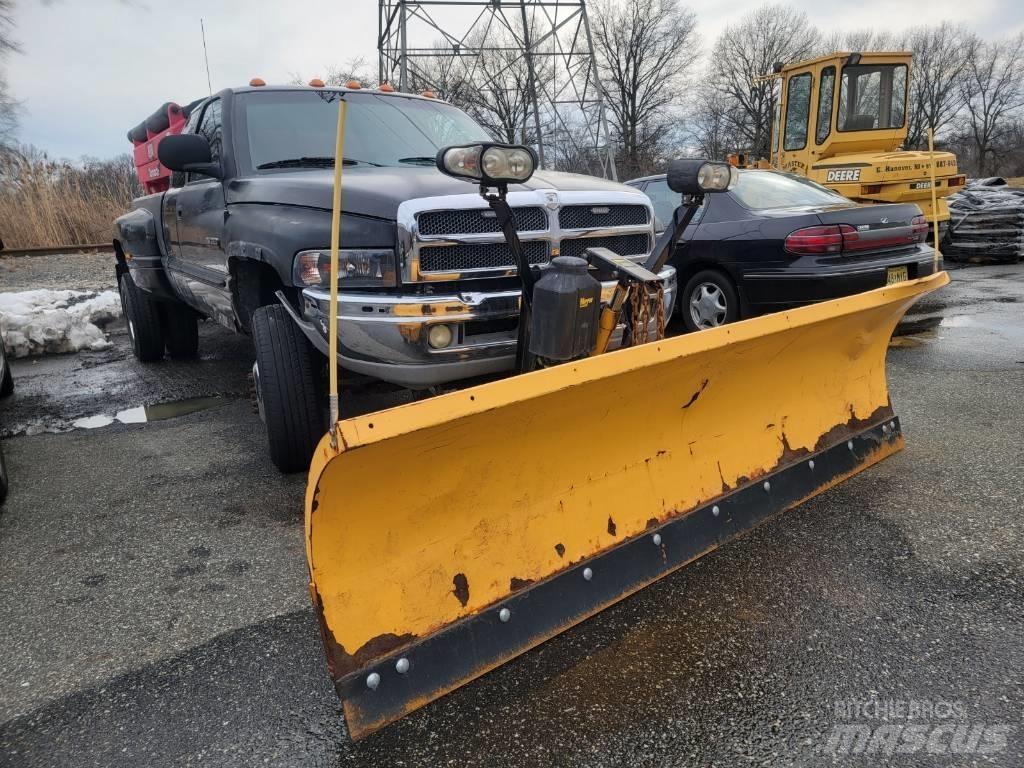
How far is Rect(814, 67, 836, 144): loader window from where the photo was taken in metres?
10.0

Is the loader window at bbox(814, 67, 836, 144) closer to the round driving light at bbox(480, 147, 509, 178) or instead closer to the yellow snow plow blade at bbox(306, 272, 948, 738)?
the yellow snow plow blade at bbox(306, 272, 948, 738)

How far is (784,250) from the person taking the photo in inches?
228

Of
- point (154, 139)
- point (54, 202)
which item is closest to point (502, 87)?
point (54, 202)

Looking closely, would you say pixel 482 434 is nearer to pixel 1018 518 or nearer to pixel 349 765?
Answer: pixel 349 765

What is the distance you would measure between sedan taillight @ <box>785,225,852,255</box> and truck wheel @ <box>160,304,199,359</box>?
18.3ft

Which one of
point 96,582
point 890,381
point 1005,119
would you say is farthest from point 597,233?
point 1005,119

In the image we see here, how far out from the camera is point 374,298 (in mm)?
2996

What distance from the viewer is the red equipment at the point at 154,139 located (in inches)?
268

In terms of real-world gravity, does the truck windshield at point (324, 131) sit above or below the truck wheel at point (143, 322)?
above

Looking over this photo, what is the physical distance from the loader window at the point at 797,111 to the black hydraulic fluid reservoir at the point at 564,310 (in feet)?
30.4

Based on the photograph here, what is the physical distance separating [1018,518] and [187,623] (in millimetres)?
3387

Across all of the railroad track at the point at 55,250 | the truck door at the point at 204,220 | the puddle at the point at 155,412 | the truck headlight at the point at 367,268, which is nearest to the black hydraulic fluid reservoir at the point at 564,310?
the truck headlight at the point at 367,268

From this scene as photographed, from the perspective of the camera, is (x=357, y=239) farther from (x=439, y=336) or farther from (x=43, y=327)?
(x=43, y=327)

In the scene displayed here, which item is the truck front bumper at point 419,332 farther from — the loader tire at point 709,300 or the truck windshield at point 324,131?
the loader tire at point 709,300
